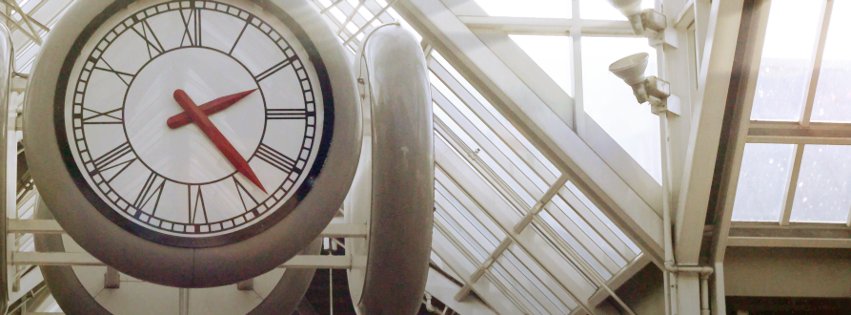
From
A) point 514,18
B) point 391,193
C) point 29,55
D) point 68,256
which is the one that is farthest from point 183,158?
point 29,55

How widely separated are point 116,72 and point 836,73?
7268 millimetres

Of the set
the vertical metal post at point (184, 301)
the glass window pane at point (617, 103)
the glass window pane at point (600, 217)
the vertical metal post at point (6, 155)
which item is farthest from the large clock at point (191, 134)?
the glass window pane at point (600, 217)

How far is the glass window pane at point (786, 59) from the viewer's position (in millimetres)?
9742

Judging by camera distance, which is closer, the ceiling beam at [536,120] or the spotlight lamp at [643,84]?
the spotlight lamp at [643,84]

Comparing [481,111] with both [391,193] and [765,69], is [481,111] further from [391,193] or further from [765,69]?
[391,193]

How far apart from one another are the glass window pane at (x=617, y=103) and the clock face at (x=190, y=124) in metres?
6.83

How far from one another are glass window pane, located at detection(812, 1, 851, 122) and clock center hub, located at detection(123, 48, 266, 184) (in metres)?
6.55

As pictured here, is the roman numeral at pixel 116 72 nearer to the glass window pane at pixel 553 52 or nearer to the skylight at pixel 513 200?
the skylight at pixel 513 200

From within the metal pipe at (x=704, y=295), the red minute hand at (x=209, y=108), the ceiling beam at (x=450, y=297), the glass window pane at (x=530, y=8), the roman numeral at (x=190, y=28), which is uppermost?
the glass window pane at (x=530, y=8)

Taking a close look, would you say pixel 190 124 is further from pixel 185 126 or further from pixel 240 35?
pixel 240 35

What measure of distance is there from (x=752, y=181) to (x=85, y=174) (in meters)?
8.08

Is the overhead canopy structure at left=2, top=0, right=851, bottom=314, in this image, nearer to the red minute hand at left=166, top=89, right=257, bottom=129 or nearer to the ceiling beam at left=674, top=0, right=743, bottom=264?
the ceiling beam at left=674, top=0, right=743, bottom=264

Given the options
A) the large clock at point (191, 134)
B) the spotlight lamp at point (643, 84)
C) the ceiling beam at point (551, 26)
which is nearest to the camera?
the large clock at point (191, 134)

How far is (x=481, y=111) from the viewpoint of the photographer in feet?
41.1
